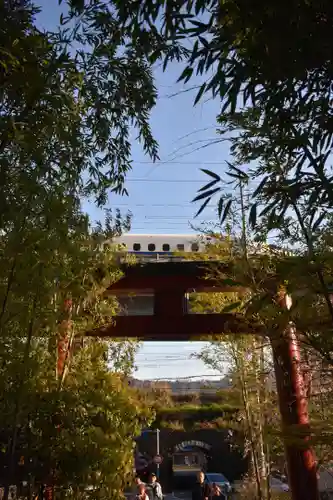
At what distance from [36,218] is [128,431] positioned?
1852 mm

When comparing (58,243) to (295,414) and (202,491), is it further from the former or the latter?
(202,491)

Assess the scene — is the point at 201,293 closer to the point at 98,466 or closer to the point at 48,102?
the point at 98,466

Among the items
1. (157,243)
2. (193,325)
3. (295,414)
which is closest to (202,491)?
(193,325)

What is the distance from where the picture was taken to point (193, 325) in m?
4.79

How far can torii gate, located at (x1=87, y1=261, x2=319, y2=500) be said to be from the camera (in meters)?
3.34

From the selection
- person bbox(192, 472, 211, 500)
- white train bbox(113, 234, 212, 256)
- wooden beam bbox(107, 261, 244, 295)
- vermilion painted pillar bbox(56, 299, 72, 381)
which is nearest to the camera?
vermilion painted pillar bbox(56, 299, 72, 381)

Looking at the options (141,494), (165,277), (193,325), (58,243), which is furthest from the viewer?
(193,325)

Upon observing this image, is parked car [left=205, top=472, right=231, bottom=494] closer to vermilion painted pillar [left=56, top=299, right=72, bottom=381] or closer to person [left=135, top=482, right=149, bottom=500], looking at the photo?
person [left=135, top=482, right=149, bottom=500]

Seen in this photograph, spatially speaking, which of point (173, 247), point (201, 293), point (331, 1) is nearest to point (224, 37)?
point (331, 1)

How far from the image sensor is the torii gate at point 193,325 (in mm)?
3344

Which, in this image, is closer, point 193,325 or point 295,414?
point 295,414

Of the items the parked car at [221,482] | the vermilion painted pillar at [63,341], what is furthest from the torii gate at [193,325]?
the parked car at [221,482]

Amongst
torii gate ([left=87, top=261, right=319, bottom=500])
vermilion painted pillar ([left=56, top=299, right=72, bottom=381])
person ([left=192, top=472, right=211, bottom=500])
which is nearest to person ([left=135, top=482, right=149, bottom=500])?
person ([left=192, top=472, right=211, bottom=500])

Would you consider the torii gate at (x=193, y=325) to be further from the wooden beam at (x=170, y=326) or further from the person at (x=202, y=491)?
the person at (x=202, y=491)
